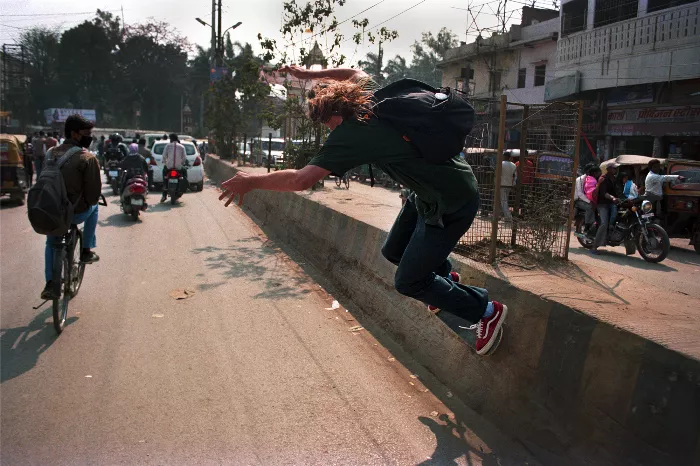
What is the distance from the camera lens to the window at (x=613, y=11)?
20266mm

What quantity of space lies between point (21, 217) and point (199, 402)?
35.6 ft

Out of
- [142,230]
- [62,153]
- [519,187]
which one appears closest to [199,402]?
[62,153]

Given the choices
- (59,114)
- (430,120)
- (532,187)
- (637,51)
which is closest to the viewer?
(430,120)

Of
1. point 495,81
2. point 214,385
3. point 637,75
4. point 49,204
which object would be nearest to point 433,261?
point 214,385

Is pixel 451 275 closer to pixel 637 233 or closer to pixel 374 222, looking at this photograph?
pixel 374 222

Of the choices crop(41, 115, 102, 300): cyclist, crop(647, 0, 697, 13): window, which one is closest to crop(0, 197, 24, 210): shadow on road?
crop(41, 115, 102, 300): cyclist

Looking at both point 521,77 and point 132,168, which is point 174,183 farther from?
point 521,77

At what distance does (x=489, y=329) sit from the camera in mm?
3564

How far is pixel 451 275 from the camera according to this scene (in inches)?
166

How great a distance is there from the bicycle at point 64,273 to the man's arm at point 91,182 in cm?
37

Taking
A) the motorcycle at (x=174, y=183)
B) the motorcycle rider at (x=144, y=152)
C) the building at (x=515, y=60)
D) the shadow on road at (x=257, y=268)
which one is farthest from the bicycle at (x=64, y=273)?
the building at (x=515, y=60)

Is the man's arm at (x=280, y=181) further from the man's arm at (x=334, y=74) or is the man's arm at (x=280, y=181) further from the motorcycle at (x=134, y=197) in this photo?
the motorcycle at (x=134, y=197)

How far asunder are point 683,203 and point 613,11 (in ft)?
39.6

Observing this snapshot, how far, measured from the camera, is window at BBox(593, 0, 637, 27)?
798 inches
